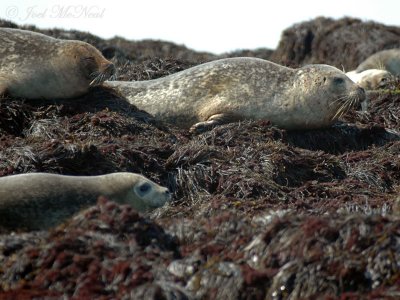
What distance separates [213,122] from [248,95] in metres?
0.57

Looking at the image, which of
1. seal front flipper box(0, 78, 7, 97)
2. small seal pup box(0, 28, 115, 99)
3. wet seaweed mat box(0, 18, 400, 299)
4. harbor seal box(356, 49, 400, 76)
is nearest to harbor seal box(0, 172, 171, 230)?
wet seaweed mat box(0, 18, 400, 299)

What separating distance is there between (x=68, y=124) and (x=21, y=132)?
426 mm

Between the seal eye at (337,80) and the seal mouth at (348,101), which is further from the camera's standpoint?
the seal eye at (337,80)

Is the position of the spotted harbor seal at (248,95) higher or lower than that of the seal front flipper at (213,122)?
higher

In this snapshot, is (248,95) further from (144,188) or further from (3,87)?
(144,188)

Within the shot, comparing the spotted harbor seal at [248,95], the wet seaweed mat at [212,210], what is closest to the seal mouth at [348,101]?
the spotted harbor seal at [248,95]

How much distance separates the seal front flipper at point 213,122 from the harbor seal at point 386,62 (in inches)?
377

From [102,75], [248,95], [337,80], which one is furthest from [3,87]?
[337,80]

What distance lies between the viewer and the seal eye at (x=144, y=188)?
7.52 meters

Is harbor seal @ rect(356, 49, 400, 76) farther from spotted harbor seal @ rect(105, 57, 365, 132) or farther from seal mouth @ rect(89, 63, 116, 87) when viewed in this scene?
seal mouth @ rect(89, 63, 116, 87)

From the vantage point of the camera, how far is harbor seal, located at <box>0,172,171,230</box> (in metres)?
6.56

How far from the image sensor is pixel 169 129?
407 inches

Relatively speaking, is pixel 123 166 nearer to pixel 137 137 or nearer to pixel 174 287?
pixel 137 137

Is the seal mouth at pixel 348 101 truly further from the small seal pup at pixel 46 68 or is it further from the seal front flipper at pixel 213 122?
the small seal pup at pixel 46 68
